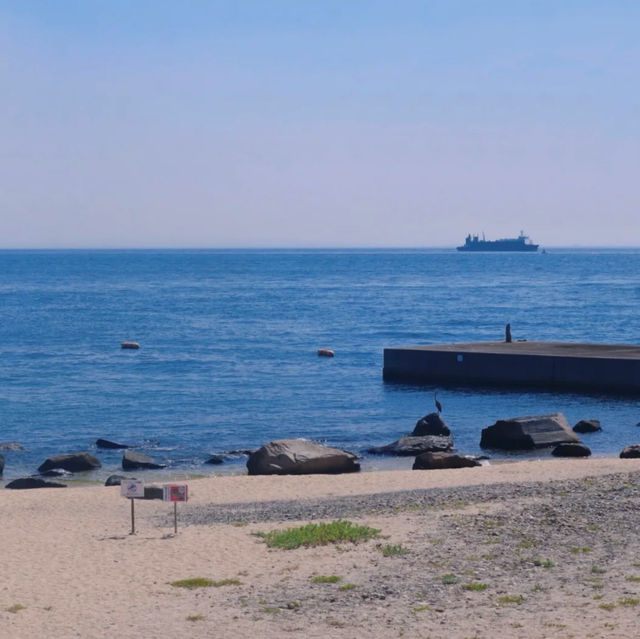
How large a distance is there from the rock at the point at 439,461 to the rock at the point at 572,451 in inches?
158

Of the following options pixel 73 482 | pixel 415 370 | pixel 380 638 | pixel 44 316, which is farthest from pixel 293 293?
pixel 380 638

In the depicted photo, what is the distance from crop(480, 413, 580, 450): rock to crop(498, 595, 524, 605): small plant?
22.3 metres

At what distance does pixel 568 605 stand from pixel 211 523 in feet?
32.1

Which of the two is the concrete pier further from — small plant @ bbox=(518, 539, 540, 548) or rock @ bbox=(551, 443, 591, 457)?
small plant @ bbox=(518, 539, 540, 548)

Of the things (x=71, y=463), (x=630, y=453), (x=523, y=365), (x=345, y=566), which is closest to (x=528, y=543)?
(x=345, y=566)

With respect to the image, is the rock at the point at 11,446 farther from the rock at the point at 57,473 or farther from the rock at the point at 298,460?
the rock at the point at 298,460

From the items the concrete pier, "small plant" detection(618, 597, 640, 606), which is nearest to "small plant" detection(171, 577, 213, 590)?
"small plant" detection(618, 597, 640, 606)

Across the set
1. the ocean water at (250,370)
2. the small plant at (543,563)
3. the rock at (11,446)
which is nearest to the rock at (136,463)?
the ocean water at (250,370)

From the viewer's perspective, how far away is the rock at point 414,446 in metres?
37.1

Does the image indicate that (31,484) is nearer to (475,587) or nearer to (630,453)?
(475,587)

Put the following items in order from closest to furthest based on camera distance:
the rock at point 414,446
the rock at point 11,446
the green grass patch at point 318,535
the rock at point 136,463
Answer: the green grass patch at point 318,535
the rock at point 136,463
the rock at point 414,446
the rock at point 11,446

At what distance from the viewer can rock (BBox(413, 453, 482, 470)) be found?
33234mm

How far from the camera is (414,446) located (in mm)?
37438

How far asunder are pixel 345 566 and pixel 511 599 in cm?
353
